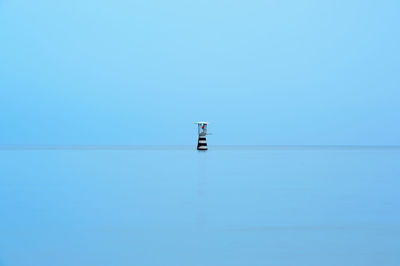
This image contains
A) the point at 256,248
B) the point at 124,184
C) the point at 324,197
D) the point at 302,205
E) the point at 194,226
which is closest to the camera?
the point at 256,248

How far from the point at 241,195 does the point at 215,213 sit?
254 centimetres

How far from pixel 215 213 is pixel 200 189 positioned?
356cm

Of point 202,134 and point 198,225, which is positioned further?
point 202,134

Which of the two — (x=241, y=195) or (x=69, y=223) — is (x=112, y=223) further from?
(x=241, y=195)

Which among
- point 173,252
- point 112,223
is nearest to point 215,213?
point 112,223

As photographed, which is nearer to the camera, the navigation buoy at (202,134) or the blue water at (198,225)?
the blue water at (198,225)

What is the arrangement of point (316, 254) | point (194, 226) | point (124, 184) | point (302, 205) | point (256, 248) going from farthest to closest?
point (124, 184) → point (302, 205) → point (194, 226) → point (256, 248) → point (316, 254)

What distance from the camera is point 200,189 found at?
11148mm

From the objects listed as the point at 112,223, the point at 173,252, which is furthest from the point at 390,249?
the point at 112,223

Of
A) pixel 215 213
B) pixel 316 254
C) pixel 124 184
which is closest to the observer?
pixel 316 254

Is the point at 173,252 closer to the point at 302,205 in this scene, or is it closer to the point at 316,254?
the point at 316,254

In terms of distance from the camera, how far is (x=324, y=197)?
32.3ft

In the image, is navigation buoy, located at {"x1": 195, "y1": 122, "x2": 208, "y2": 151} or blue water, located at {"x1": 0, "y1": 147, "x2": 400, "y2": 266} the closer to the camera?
blue water, located at {"x1": 0, "y1": 147, "x2": 400, "y2": 266}

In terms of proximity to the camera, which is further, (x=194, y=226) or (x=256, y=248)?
(x=194, y=226)
